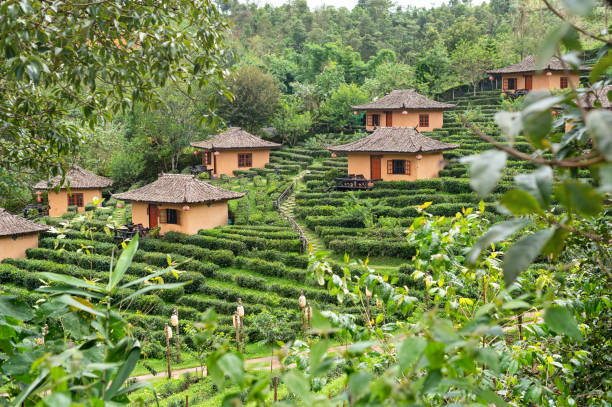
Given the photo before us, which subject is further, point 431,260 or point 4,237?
point 4,237

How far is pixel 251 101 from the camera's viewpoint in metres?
38.4

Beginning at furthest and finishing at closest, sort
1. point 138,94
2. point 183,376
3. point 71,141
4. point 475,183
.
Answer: point 183,376 < point 71,141 < point 138,94 < point 475,183

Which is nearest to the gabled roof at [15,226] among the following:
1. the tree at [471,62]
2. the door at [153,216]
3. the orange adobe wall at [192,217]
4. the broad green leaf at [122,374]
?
the orange adobe wall at [192,217]

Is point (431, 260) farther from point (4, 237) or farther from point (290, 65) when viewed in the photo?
point (290, 65)

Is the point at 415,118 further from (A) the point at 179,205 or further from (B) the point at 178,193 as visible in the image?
(A) the point at 179,205

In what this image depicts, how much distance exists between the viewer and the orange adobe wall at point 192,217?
23547mm

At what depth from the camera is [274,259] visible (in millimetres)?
19625

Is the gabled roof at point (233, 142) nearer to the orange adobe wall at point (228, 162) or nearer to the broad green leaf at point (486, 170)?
the orange adobe wall at point (228, 162)

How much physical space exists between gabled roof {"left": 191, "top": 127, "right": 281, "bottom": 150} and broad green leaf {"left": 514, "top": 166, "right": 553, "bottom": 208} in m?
33.2

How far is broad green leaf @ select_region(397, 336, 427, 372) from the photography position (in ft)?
3.95

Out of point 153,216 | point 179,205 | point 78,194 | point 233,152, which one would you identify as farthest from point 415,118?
point 78,194

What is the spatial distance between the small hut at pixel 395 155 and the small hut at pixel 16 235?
49.0 ft

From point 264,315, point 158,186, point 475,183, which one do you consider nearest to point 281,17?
point 158,186

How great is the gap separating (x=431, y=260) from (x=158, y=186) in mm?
23204
